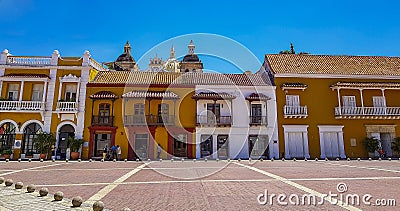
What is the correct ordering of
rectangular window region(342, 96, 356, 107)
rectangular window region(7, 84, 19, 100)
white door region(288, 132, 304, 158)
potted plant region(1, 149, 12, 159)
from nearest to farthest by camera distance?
potted plant region(1, 149, 12, 159), rectangular window region(7, 84, 19, 100), white door region(288, 132, 304, 158), rectangular window region(342, 96, 356, 107)

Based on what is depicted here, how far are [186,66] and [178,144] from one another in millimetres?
26123

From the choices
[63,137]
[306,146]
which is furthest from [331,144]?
[63,137]

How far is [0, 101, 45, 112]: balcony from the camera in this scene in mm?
24391

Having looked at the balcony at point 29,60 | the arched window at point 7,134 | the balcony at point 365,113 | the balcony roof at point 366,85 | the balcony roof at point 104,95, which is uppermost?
the balcony at point 29,60

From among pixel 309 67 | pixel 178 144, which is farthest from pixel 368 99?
pixel 178 144

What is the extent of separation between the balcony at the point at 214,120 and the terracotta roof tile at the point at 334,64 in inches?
257

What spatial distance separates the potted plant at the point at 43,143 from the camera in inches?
930

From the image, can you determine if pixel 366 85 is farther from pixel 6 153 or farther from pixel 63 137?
pixel 6 153

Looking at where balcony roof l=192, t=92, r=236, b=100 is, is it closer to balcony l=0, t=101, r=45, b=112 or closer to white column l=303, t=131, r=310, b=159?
white column l=303, t=131, r=310, b=159

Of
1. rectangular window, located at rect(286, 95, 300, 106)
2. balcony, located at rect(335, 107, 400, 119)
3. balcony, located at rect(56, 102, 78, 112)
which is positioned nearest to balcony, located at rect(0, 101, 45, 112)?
balcony, located at rect(56, 102, 78, 112)

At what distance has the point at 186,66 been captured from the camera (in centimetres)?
4997

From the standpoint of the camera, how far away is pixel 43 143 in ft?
77.7

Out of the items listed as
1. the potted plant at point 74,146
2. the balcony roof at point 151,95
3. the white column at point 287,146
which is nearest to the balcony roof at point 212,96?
the balcony roof at point 151,95

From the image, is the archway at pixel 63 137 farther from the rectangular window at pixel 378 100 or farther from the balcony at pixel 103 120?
the rectangular window at pixel 378 100
